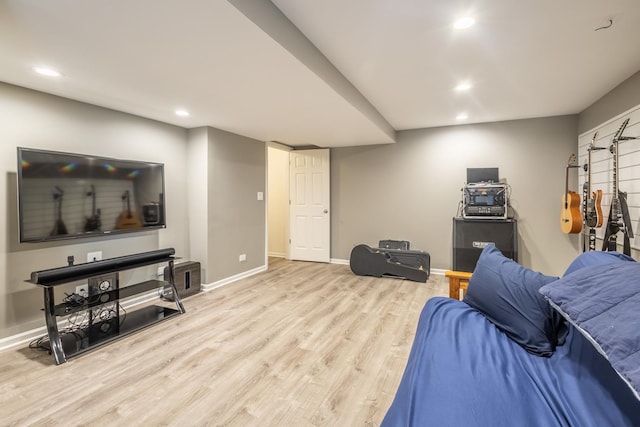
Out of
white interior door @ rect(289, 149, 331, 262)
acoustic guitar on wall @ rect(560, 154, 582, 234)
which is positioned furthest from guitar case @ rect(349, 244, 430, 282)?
acoustic guitar on wall @ rect(560, 154, 582, 234)

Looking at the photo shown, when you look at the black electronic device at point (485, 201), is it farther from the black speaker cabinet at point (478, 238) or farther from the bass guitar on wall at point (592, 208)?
the bass guitar on wall at point (592, 208)

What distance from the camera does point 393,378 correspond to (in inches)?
80.2

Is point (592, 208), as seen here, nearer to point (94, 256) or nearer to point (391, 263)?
point (391, 263)

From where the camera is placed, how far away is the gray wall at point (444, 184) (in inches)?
170

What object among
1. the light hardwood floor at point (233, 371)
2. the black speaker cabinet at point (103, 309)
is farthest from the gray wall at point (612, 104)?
the black speaker cabinet at point (103, 309)

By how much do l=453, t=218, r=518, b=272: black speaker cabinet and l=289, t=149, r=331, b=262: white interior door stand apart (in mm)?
2234

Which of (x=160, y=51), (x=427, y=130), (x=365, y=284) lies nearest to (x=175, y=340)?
(x=160, y=51)

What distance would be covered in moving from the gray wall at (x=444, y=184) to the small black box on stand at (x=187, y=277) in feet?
8.53

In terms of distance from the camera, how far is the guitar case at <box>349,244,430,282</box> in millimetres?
4449

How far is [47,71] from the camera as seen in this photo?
232cm

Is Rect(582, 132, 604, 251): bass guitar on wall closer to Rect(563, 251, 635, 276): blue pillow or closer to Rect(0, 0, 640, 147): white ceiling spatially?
Rect(0, 0, 640, 147): white ceiling

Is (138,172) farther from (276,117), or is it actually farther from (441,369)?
(441,369)

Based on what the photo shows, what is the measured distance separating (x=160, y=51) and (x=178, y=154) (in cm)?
221

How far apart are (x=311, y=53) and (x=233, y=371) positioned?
2.40 metres
